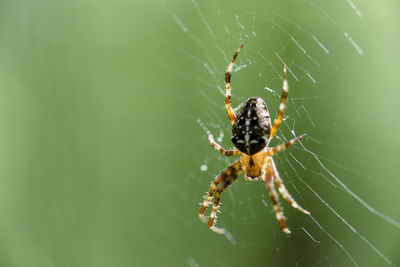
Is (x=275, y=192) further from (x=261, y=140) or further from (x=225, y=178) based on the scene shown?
(x=225, y=178)

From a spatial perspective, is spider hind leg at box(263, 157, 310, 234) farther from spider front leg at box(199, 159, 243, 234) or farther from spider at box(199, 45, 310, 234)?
spider front leg at box(199, 159, 243, 234)

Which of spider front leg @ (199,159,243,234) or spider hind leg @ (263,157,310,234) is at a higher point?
spider front leg @ (199,159,243,234)

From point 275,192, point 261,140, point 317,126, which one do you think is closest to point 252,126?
point 261,140

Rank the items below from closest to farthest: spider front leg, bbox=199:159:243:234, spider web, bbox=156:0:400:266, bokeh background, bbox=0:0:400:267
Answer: spider front leg, bbox=199:159:243:234
spider web, bbox=156:0:400:266
bokeh background, bbox=0:0:400:267

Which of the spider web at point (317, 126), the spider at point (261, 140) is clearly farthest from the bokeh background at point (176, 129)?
the spider at point (261, 140)

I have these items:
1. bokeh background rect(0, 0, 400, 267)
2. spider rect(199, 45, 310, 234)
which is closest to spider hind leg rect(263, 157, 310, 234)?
spider rect(199, 45, 310, 234)
